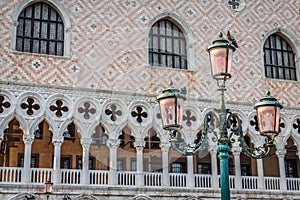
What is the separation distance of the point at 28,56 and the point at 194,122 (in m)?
4.16

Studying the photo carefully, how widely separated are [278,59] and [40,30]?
623cm

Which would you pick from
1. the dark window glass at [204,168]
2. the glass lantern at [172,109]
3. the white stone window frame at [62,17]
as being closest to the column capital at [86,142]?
the white stone window frame at [62,17]

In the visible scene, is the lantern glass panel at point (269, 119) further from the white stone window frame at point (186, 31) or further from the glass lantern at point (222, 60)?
the white stone window frame at point (186, 31)

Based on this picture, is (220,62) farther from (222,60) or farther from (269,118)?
(269,118)

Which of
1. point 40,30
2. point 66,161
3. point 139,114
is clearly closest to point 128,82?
point 139,114

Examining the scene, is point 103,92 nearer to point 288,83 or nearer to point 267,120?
point 288,83

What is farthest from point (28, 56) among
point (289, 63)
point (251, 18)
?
point (289, 63)

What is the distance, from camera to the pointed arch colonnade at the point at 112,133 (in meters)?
11.4

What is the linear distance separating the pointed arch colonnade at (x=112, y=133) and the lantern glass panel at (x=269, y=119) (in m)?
5.73

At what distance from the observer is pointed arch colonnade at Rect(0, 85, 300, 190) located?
37.2ft

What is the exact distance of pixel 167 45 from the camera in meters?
13.2

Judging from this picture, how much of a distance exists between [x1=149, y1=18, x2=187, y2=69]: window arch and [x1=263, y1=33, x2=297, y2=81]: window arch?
234 centimetres

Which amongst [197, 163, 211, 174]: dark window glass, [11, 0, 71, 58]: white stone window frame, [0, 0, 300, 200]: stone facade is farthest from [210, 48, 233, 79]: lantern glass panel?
[197, 163, 211, 174]: dark window glass

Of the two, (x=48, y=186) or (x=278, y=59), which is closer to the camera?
(x=48, y=186)
